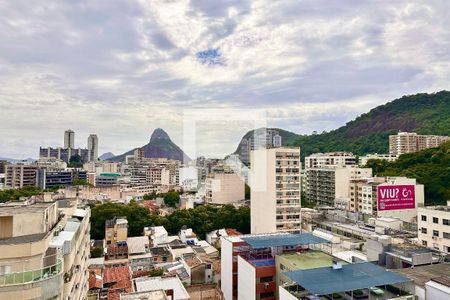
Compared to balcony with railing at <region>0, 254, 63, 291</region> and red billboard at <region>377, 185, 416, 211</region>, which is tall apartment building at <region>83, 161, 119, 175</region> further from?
balcony with railing at <region>0, 254, 63, 291</region>

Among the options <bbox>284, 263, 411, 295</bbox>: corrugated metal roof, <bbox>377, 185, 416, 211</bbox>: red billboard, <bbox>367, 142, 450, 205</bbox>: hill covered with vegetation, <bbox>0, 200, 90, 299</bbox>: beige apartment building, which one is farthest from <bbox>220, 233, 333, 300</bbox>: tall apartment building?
<bbox>367, 142, 450, 205</bbox>: hill covered with vegetation

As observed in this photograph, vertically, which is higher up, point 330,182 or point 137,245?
point 330,182

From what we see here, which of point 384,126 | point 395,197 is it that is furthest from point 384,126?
point 395,197

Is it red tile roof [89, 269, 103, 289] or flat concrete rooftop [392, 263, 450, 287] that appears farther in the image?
red tile roof [89, 269, 103, 289]

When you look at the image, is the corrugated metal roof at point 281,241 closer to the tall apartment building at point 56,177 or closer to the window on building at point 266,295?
the window on building at point 266,295

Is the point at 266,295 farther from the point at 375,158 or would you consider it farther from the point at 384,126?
the point at 384,126

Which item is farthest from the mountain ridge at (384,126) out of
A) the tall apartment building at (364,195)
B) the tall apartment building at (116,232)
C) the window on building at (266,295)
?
the window on building at (266,295)
